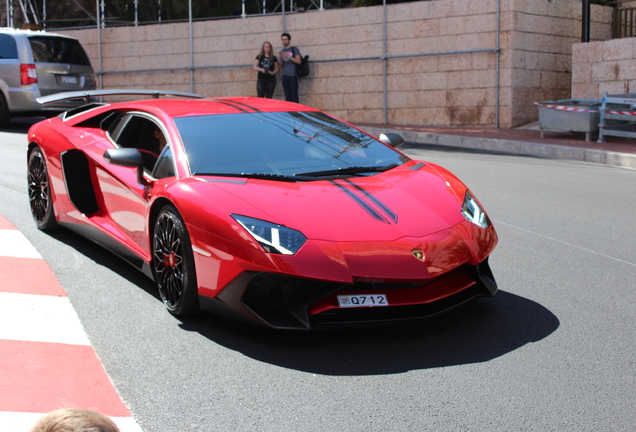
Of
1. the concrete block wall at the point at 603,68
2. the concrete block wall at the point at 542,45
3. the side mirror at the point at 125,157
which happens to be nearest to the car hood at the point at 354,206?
the side mirror at the point at 125,157

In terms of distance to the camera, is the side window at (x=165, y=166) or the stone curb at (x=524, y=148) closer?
the side window at (x=165, y=166)

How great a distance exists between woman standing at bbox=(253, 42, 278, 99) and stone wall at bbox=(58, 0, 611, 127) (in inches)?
51.2

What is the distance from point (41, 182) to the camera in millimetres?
6387

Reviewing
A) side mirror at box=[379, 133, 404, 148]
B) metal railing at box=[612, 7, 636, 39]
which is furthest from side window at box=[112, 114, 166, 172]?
metal railing at box=[612, 7, 636, 39]

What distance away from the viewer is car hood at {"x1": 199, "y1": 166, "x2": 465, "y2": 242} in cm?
395

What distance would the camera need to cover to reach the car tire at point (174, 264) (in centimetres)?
419

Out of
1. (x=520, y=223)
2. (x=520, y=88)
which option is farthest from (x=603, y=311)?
(x=520, y=88)

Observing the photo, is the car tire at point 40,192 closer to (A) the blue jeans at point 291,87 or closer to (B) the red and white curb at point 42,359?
(B) the red and white curb at point 42,359

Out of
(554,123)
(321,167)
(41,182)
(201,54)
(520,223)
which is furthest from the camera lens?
(201,54)

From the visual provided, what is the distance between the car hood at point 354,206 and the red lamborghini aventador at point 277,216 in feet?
0.03

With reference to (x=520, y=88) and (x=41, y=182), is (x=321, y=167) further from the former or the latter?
(x=520, y=88)

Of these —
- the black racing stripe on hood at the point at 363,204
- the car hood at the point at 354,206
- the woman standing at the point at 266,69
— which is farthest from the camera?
the woman standing at the point at 266,69

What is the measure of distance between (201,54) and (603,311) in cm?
1728

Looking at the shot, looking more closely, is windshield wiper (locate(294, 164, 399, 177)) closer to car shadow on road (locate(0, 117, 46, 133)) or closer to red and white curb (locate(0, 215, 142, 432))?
red and white curb (locate(0, 215, 142, 432))
